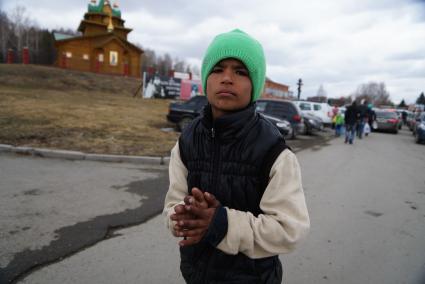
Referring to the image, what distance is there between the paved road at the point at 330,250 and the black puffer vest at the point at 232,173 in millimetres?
1249

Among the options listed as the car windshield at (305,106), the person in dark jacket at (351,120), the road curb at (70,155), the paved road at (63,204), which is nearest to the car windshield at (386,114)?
the car windshield at (305,106)

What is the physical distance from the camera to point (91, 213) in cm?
352

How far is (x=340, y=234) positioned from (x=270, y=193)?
2.75m

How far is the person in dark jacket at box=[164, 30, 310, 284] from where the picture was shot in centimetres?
110

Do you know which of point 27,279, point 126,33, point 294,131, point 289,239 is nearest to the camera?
point 289,239

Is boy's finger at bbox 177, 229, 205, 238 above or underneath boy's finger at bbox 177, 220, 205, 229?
underneath

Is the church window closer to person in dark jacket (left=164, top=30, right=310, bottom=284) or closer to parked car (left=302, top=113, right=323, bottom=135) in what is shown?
parked car (left=302, top=113, right=323, bottom=135)

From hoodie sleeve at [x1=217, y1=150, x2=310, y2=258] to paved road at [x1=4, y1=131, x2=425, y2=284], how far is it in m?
1.54

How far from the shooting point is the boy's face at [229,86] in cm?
124

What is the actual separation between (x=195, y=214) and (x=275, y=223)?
323 millimetres

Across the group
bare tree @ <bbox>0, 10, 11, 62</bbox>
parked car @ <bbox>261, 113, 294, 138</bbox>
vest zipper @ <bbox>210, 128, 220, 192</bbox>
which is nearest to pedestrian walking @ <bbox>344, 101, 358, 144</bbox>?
parked car @ <bbox>261, 113, 294, 138</bbox>

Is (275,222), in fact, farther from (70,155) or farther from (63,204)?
(70,155)

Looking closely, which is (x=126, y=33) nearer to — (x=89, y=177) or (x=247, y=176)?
(x=89, y=177)

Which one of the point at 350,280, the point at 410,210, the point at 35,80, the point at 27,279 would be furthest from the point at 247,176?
the point at 35,80
